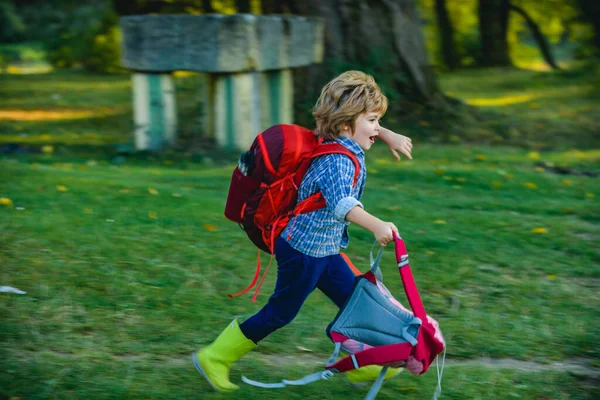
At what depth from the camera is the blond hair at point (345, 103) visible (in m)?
3.41

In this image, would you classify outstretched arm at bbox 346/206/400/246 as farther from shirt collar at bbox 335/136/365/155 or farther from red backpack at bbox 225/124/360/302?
shirt collar at bbox 335/136/365/155

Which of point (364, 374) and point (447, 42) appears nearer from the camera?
point (364, 374)

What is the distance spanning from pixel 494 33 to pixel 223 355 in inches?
939

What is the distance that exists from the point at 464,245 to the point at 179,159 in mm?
4841

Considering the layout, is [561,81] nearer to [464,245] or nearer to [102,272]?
[464,245]

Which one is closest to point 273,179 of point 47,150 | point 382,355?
point 382,355

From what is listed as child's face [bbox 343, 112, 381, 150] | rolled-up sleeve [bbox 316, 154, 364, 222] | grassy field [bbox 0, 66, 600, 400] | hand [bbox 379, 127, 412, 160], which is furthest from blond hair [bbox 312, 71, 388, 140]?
grassy field [bbox 0, 66, 600, 400]

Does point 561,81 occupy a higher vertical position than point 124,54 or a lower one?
lower

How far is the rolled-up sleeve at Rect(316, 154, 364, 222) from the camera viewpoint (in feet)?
10.7

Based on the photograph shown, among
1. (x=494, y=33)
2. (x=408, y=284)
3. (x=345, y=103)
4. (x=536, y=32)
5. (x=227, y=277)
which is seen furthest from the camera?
(x=536, y=32)

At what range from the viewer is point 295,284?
357 cm

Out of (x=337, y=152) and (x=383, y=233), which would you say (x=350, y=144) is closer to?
(x=337, y=152)

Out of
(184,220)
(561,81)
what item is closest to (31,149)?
(184,220)

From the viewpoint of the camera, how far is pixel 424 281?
5.61 metres
